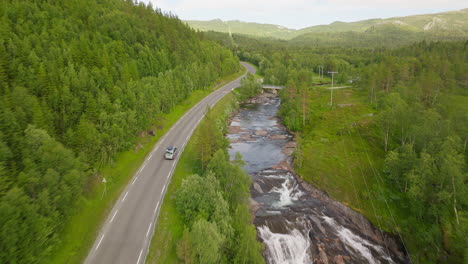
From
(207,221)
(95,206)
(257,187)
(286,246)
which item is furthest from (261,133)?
(95,206)

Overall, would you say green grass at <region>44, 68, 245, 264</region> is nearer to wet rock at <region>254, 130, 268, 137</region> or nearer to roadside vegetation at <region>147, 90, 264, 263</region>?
roadside vegetation at <region>147, 90, 264, 263</region>

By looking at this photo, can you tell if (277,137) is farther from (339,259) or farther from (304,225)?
(339,259)

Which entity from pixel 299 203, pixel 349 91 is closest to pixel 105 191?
pixel 299 203

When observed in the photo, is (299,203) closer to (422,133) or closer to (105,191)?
(422,133)

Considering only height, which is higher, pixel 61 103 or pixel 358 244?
pixel 61 103

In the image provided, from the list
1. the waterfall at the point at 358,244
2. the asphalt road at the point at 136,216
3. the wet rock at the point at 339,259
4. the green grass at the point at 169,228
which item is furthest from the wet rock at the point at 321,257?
the asphalt road at the point at 136,216

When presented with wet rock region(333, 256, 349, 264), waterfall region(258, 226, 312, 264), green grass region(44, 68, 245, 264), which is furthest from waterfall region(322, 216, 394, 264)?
green grass region(44, 68, 245, 264)

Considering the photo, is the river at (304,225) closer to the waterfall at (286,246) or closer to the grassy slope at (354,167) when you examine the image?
the waterfall at (286,246)

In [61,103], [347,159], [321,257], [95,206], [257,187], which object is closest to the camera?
[95,206]

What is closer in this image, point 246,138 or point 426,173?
point 426,173
